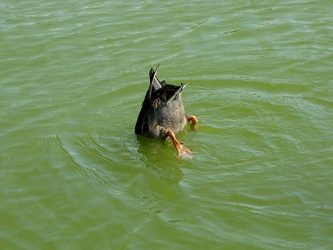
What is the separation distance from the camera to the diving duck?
748 centimetres

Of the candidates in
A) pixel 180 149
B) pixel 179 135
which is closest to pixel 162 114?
pixel 180 149

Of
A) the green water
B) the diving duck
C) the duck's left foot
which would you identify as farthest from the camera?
the duck's left foot

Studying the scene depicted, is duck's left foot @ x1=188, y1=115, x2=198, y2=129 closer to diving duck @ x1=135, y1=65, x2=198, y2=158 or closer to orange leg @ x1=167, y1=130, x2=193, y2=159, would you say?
diving duck @ x1=135, y1=65, x2=198, y2=158

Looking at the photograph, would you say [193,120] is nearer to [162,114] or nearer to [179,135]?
[179,135]

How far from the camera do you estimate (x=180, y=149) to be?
24.7 feet

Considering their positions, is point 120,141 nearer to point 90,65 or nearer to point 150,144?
point 150,144

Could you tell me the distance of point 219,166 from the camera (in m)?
7.20

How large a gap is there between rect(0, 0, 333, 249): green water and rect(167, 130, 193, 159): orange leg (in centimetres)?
10

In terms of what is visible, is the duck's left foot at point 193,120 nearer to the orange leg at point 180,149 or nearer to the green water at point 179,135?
the green water at point 179,135

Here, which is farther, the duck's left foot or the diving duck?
the duck's left foot

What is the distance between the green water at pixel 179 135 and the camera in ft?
20.7

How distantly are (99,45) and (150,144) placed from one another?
320cm

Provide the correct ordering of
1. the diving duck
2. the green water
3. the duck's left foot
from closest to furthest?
the green water < the diving duck < the duck's left foot

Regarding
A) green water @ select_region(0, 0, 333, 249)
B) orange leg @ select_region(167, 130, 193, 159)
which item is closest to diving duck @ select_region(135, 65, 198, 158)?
orange leg @ select_region(167, 130, 193, 159)
